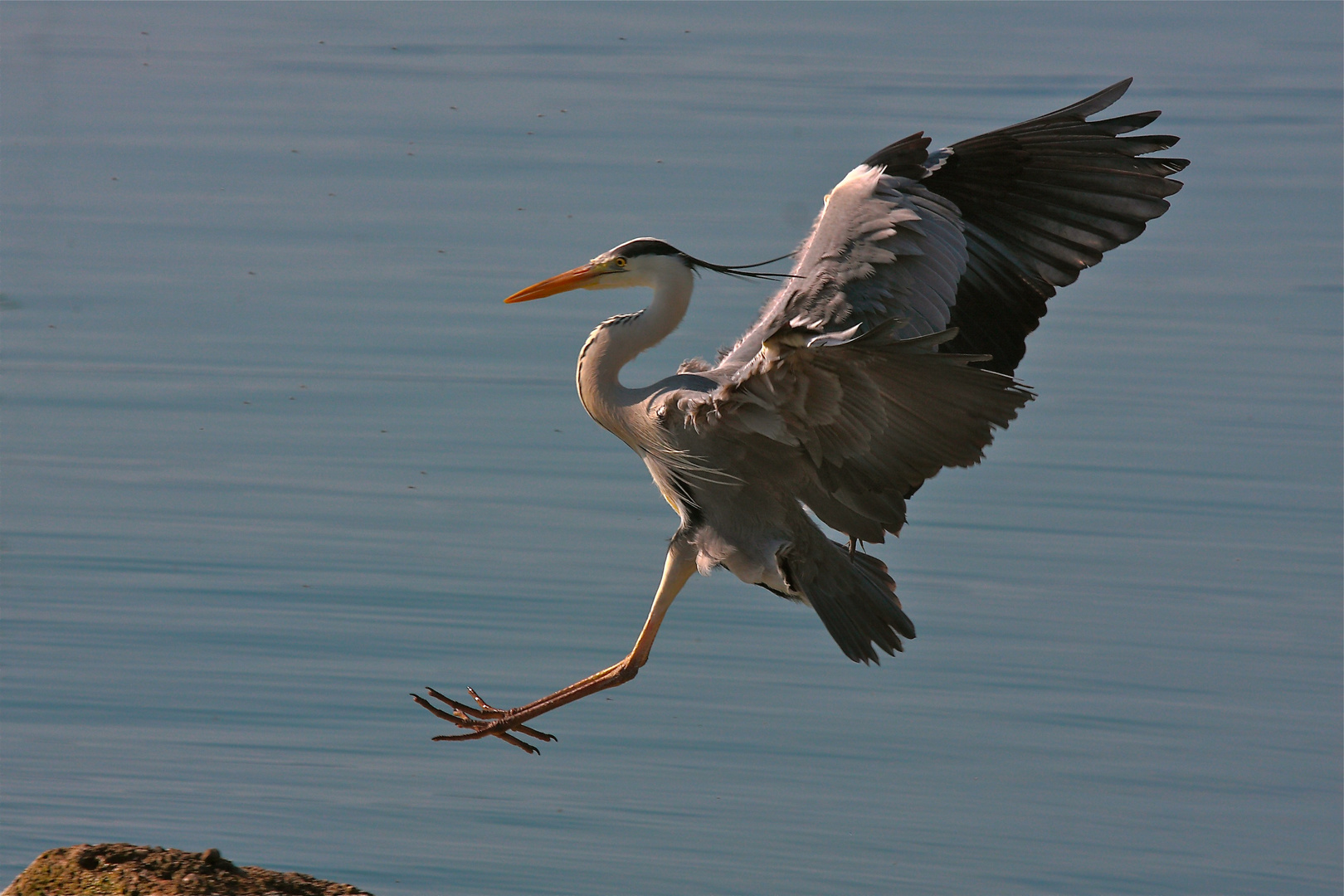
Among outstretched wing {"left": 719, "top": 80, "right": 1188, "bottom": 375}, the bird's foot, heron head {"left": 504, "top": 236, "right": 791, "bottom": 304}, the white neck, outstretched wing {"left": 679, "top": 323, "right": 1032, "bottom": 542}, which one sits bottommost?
the bird's foot

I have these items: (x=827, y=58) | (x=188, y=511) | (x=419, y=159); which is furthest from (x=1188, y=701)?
(x=827, y=58)

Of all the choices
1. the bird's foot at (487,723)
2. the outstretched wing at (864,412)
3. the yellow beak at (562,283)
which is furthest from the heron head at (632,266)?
the bird's foot at (487,723)

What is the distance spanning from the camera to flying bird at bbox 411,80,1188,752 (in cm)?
414

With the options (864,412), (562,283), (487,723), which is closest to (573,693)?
(487,723)

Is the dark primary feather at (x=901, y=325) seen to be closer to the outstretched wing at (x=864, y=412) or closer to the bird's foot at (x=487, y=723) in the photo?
the outstretched wing at (x=864, y=412)

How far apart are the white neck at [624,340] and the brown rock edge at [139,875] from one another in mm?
1738

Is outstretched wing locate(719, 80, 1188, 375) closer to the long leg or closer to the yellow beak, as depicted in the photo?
the yellow beak

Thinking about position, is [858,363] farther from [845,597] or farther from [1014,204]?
[1014,204]

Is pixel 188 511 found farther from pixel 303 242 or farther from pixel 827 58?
pixel 827 58

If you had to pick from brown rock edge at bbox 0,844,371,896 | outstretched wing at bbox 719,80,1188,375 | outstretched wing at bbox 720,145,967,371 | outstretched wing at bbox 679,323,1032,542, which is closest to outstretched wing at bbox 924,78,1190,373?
outstretched wing at bbox 719,80,1188,375

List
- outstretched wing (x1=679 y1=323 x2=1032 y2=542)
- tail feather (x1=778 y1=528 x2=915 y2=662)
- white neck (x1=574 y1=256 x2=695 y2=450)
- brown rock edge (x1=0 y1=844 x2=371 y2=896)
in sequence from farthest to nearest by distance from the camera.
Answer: white neck (x1=574 y1=256 x2=695 y2=450) < tail feather (x1=778 y1=528 x2=915 y2=662) < outstretched wing (x1=679 y1=323 x2=1032 y2=542) < brown rock edge (x1=0 y1=844 x2=371 y2=896)

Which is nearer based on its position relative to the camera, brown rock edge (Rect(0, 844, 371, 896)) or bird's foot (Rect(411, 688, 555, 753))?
brown rock edge (Rect(0, 844, 371, 896))

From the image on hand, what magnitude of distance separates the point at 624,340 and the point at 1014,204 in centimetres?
127

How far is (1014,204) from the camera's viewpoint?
5340 mm
